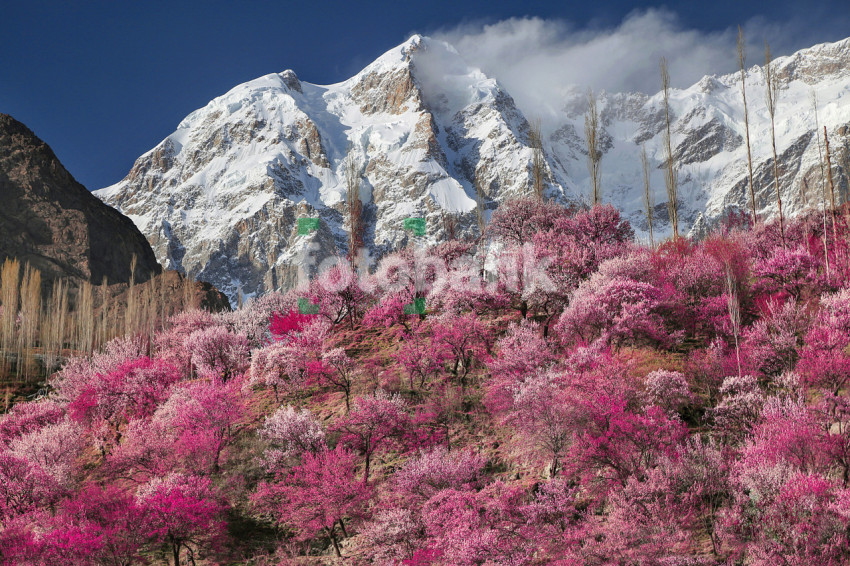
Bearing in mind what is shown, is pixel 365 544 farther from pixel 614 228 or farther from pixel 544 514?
pixel 614 228

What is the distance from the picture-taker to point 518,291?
92.4 feet

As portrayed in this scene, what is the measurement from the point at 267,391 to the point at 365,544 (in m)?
13.4

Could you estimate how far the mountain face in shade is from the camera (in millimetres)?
Result: 89250

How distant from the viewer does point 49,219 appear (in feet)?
314

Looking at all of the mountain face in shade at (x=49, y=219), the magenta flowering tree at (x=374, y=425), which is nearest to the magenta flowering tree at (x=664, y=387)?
the magenta flowering tree at (x=374, y=425)

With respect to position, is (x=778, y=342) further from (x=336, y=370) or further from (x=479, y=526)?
(x=336, y=370)

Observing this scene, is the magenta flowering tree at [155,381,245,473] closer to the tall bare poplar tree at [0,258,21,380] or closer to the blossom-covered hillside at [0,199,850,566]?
the blossom-covered hillside at [0,199,850,566]

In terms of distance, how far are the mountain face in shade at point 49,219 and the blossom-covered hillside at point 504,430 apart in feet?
250

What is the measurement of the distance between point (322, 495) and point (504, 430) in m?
6.99

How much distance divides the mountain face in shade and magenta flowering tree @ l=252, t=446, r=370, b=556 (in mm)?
84469

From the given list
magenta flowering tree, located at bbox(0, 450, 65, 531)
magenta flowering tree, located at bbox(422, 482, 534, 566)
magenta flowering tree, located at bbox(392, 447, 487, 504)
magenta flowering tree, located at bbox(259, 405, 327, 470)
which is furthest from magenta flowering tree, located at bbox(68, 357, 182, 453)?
magenta flowering tree, located at bbox(422, 482, 534, 566)

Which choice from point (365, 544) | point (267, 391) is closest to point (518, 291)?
point (267, 391)

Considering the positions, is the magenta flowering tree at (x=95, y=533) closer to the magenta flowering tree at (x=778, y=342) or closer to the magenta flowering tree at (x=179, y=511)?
the magenta flowering tree at (x=179, y=511)

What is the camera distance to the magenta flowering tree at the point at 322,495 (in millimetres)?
16438
